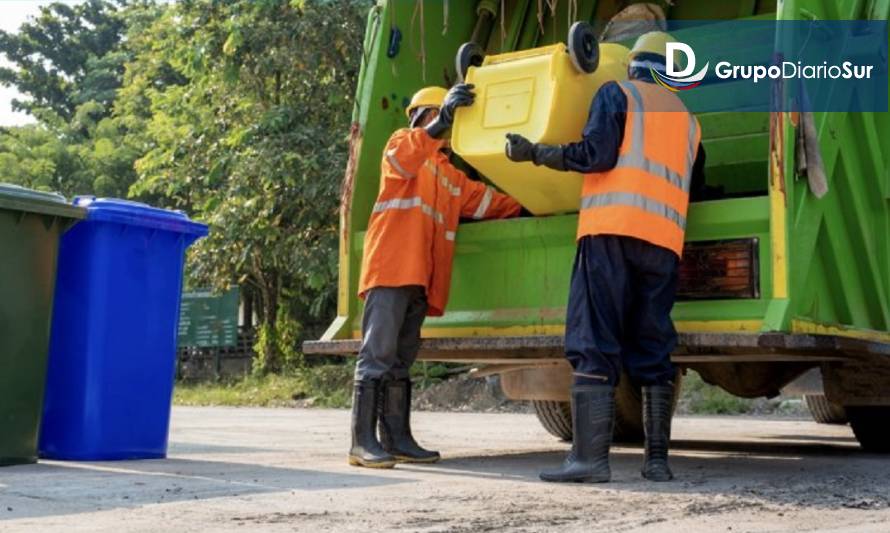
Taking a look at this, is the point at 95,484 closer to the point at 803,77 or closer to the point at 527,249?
the point at 527,249

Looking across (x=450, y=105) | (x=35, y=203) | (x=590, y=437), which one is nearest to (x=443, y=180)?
(x=450, y=105)

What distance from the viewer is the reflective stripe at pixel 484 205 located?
226 inches

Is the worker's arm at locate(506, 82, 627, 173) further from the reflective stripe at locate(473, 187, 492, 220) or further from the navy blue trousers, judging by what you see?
the reflective stripe at locate(473, 187, 492, 220)

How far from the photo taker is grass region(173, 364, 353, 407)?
15.4 m

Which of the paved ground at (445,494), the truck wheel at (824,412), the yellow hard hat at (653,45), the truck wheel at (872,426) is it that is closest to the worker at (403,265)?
the paved ground at (445,494)

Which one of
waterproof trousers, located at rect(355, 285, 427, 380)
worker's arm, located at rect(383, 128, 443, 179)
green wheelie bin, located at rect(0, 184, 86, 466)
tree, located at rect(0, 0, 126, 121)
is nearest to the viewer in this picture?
green wheelie bin, located at rect(0, 184, 86, 466)

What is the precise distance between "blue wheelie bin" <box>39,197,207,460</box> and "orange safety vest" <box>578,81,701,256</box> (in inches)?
78.5

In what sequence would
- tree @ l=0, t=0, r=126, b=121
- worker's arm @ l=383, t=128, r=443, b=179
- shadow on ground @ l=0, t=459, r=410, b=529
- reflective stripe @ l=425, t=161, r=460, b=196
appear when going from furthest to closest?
tree @ l=0, t=0, r=126, b=121 → reflective stripe @ l=425, t=161, r=460, b=196 → worker's arm @ l=383, t=128, r=443, b=179 → shadow on ground @ l=0, t=459, r=410, b=529

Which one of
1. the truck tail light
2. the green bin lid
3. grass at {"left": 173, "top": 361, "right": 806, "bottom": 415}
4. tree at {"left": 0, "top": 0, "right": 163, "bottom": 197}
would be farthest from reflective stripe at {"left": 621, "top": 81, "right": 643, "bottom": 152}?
tree at {"left": 0, "top": 0, "right": 163, "bottom": 197}

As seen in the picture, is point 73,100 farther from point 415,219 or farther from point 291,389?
point 415,219

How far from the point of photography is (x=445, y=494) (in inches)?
170

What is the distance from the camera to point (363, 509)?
12.6ft

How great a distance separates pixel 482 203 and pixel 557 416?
79.9 inches

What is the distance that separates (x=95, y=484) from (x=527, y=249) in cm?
203
